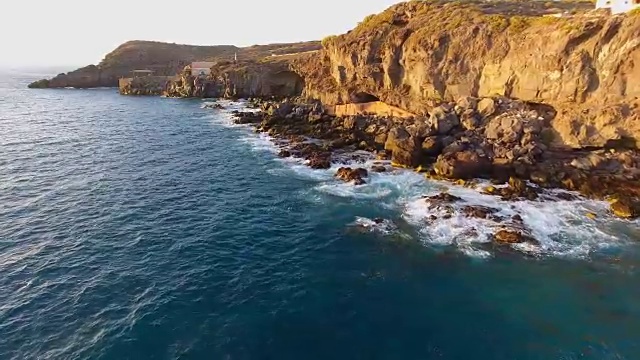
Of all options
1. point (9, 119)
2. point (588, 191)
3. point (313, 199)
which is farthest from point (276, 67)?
point (588, 191)

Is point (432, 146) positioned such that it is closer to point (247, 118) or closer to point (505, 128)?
point (505, 128)

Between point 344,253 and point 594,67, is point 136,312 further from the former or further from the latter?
point 594,67

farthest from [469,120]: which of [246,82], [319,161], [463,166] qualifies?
[246,82]

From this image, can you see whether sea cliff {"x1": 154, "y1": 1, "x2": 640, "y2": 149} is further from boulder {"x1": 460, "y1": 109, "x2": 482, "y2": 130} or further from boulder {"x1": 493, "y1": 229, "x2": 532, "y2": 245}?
boulder {"x1": 493, "y1": 229, "x2": 532, "y2": 245}

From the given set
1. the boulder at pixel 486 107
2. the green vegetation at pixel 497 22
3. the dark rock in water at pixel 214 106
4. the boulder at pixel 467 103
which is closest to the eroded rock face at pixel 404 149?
the boulder at pixel 467 103

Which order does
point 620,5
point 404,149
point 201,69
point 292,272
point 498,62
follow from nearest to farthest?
point 292,272, point 620,5, point 404,149, point 498,62, point 201,69

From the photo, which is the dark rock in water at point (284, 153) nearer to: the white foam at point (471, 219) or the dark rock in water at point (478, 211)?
the white foam at point (471, 219)
